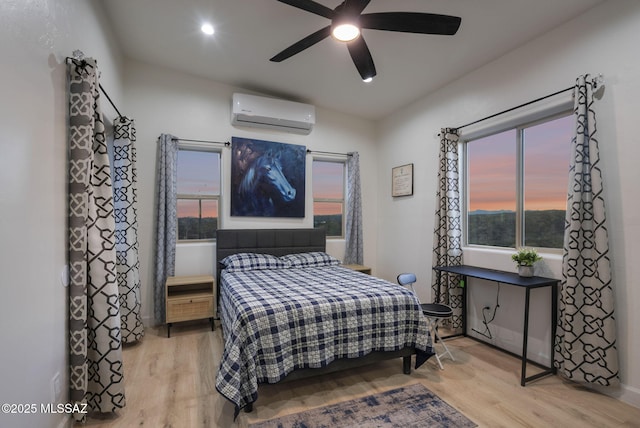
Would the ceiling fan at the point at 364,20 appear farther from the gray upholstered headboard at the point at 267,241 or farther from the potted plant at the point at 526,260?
the gray upholstered headboard at the point at 267,241

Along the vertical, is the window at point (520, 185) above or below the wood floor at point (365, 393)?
above

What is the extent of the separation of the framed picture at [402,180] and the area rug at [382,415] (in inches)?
108

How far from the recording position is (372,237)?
5.12 metres

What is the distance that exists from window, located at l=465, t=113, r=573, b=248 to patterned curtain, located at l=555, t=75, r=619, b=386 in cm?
34

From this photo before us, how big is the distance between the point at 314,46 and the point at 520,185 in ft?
8.41

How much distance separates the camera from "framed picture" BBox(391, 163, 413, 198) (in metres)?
4.39

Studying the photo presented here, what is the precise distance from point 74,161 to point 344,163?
12.2ft

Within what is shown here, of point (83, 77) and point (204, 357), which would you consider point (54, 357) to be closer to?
point (204, 357)

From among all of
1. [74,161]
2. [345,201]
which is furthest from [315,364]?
[345,201]

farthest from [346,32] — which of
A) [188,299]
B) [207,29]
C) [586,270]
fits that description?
[188,299]

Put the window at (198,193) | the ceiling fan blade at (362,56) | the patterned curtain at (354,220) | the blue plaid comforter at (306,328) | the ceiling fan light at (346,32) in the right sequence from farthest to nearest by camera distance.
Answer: the patterned curtain at (354,220) < the window at (198,193) < the ceiling fan blade at (362,56) < the ceiling fan light at (346,32) < the blue plaid comforter at (306,328)

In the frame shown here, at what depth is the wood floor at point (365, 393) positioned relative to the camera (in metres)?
2.06

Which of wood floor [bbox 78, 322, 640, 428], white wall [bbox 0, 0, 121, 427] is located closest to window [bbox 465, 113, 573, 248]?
wood floor [bbox 78, 322, 640, 428]

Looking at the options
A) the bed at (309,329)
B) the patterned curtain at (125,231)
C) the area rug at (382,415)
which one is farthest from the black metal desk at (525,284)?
the patterned curtain at (125,231)
